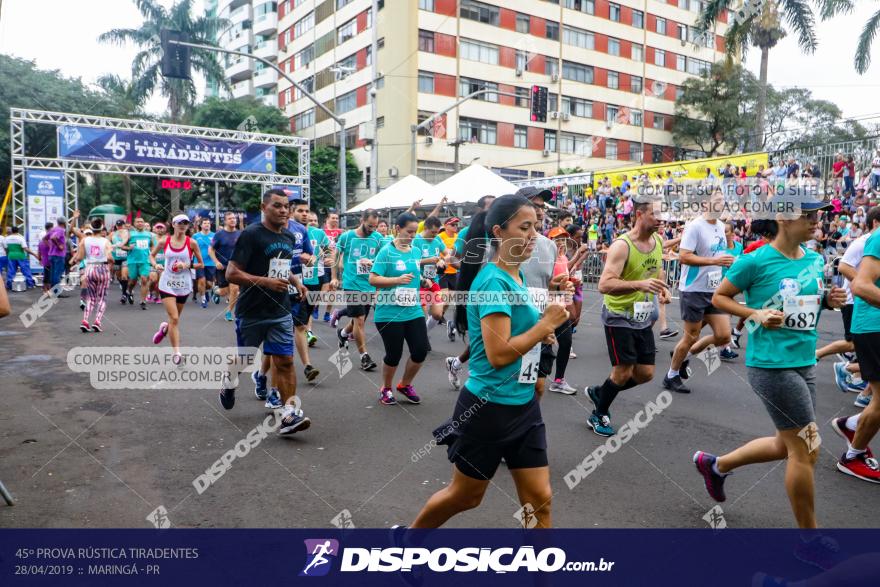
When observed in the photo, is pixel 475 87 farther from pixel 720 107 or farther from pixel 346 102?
pixel 720 107

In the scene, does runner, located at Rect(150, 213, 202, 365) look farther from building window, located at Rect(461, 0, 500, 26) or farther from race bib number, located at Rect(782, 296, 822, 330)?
building window, located at Rect(461, 0, 500, 26)

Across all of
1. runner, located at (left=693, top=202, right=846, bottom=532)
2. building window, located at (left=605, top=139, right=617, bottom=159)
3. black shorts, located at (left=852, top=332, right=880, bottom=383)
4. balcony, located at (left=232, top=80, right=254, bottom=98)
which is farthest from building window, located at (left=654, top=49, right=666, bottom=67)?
runner, located at (left=693, top=202, right=846, bottom=532)

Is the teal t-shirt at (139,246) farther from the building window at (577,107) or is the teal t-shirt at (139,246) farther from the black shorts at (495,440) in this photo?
the building window at (577,107)

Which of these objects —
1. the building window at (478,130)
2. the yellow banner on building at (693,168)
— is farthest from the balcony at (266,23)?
the yellow banner on building at (693,168)

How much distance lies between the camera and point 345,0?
140 ft

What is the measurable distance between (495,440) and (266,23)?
56.8m

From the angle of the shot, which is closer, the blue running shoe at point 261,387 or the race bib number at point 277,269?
the race bib number at point 277,269

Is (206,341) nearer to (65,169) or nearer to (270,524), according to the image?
(270,524)

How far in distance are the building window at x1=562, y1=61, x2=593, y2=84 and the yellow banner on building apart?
22.8 metres

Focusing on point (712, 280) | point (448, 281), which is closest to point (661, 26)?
point (448, 281)

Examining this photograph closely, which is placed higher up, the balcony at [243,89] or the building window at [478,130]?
the balcony at [243,89]

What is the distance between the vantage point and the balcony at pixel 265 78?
174 feet

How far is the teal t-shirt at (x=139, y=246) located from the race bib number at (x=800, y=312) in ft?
45.2

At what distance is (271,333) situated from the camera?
17.6 ft
